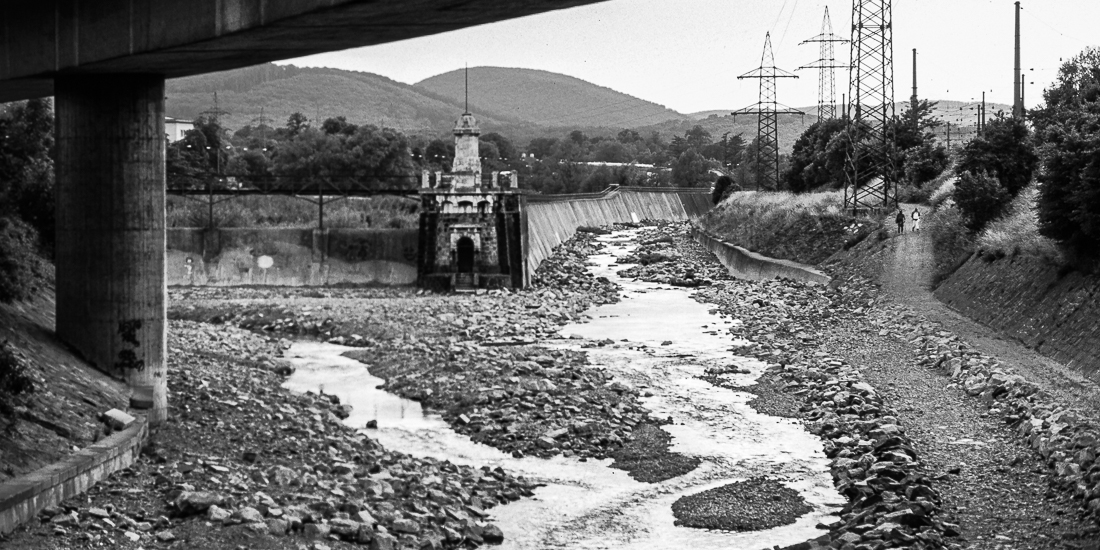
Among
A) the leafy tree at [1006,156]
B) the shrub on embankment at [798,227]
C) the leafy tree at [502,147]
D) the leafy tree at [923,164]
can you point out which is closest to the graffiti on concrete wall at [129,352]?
the leafy tree at [1006,156]

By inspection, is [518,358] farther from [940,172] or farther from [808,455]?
[940,172]

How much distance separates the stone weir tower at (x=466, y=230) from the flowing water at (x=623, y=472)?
16038 mm

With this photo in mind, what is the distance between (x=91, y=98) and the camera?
21.2 metres

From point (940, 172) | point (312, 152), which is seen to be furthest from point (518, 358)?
point (312, 152)

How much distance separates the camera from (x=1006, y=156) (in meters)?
48.5

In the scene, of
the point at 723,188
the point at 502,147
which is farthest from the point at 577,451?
the point at 502,147

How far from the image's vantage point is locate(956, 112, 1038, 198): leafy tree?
157 ft

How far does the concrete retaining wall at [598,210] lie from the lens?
7494 centimetres

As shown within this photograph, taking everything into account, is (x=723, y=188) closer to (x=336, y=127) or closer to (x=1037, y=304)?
(x=336, y=127)

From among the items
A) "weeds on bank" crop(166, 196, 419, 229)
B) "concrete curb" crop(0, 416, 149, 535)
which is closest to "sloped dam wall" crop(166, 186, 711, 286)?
"weeds on bank" crop(166, 196, 419, 229)

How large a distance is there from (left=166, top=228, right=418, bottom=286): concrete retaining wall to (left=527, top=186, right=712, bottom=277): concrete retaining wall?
22.5 ft

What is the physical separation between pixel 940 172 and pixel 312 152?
40701 mm

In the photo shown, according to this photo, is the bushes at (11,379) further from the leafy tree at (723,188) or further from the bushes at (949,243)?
the leafy tree at (723,188)

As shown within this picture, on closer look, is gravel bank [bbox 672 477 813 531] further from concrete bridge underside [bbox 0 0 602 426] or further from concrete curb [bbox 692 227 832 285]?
concrete curb [bbox 692 227 832 285]
